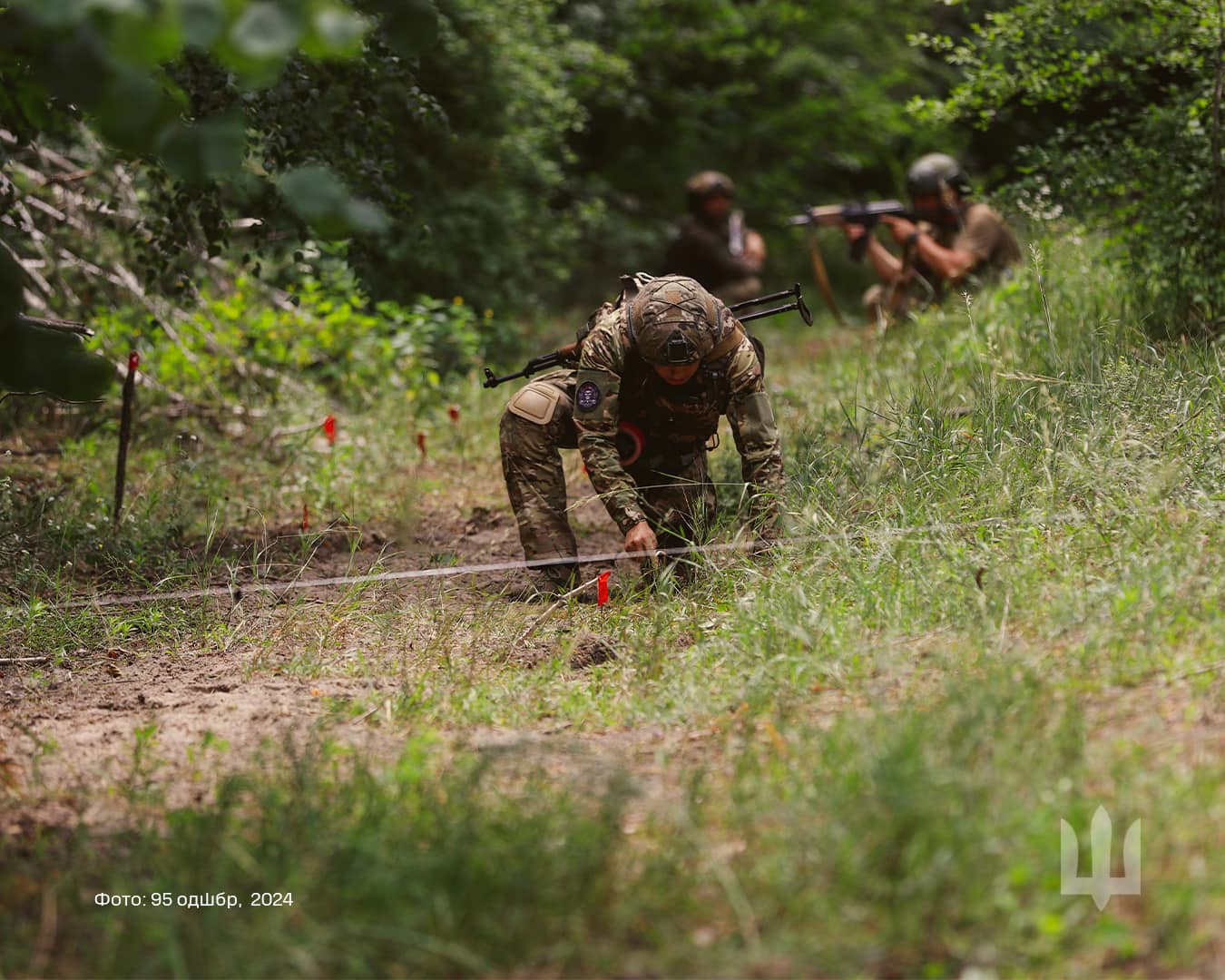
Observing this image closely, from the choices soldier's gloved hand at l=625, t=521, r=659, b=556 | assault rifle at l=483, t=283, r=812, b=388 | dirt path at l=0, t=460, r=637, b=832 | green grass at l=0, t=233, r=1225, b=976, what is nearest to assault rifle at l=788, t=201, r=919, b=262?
green grass at l=0, t=233, r=1225, b=976

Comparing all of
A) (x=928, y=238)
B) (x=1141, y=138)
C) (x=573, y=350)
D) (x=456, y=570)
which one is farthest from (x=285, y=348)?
(x=1141, y=138)

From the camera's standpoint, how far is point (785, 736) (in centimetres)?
316

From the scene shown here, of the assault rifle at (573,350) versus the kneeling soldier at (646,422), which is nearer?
the kneeling soldier at (646,422)

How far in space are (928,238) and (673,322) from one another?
481 cm

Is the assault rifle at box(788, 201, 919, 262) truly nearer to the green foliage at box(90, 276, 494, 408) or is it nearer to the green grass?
the green foliage at box(90, 276, 494, 408)

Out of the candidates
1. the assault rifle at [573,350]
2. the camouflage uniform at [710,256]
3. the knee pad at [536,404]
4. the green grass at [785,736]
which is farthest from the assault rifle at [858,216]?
the knee pad at [536,404]

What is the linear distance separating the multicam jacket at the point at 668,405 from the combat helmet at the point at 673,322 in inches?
4.3

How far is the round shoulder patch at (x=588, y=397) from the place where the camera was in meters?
4.82

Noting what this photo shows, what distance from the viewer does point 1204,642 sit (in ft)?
10.5

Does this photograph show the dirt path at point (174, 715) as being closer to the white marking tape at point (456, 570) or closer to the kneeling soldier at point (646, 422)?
the white marking tape at point (456, 570)

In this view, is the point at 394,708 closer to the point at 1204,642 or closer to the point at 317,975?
the point at 317,975

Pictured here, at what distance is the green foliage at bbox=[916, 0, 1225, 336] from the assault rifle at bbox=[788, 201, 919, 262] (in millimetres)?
2663

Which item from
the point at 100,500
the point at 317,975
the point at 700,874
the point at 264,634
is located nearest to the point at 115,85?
the point at 317,975

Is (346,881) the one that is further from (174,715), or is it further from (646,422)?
(646,422)
